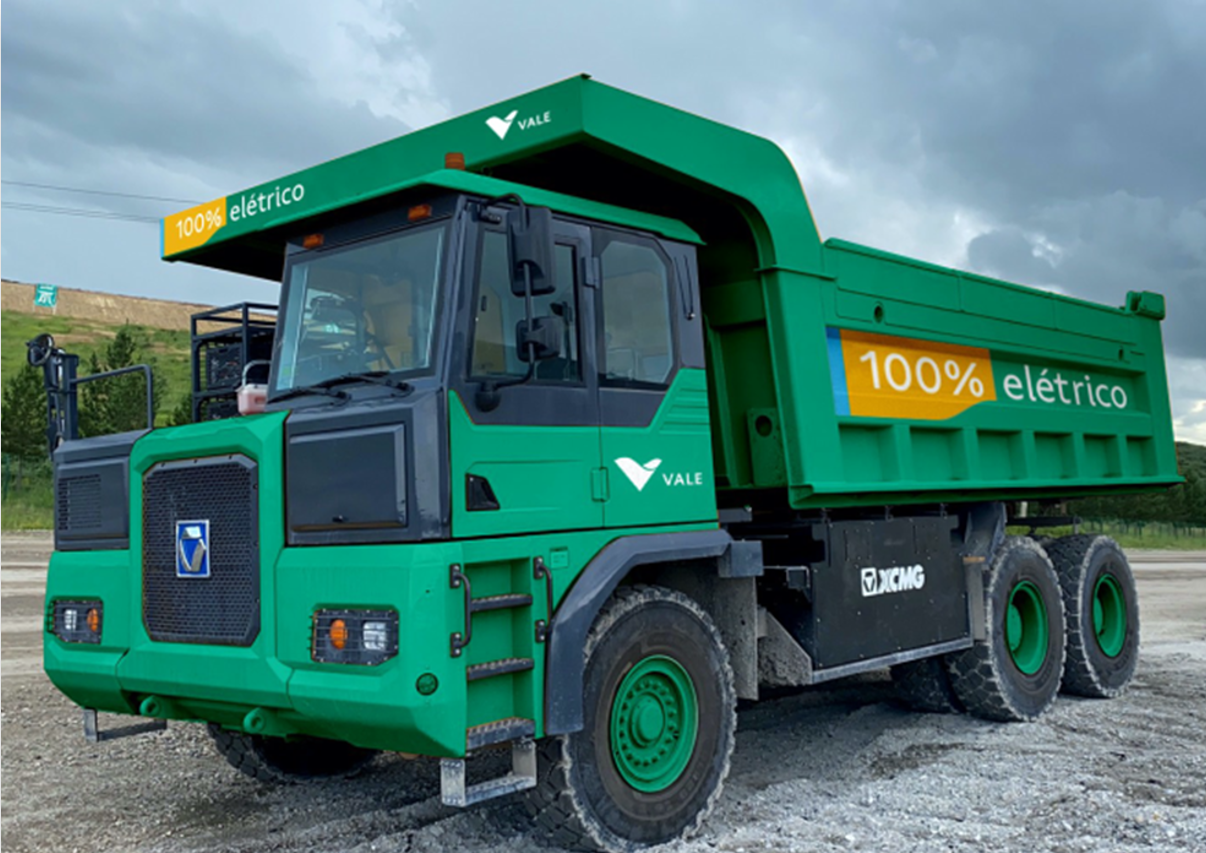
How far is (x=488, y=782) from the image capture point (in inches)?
175

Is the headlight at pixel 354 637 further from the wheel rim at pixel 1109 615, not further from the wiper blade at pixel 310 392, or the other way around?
the wheel rim at pixel 1109 615

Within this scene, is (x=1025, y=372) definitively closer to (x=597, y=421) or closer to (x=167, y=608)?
(x=597, y=421)

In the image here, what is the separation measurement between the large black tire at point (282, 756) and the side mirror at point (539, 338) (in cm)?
270

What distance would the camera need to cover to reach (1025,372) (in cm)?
830

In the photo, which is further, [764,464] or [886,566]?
[886,566]

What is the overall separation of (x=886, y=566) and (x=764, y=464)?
1.20 metres

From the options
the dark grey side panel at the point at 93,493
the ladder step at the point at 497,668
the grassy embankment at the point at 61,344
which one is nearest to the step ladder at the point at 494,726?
the ladder step at the point at 497,668

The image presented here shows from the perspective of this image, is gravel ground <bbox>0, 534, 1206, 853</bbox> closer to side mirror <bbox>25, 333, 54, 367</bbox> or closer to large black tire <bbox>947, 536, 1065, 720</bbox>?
large black tire <bbox>947, 536, 1065, 720</bbox>

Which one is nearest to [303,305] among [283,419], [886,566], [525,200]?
[283,419]

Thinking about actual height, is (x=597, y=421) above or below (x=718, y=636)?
above

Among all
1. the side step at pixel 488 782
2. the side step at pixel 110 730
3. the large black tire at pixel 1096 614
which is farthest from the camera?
the large black tire at pixel 1096 614

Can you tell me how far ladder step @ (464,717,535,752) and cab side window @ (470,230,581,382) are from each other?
1357 mm

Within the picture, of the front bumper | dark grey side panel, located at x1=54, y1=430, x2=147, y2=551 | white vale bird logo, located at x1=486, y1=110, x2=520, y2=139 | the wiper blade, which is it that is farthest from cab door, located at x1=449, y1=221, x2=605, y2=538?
dark grey side panel, located at x1=54, y1=430, x2=147, y2=551

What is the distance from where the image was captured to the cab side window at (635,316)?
5211 mm
